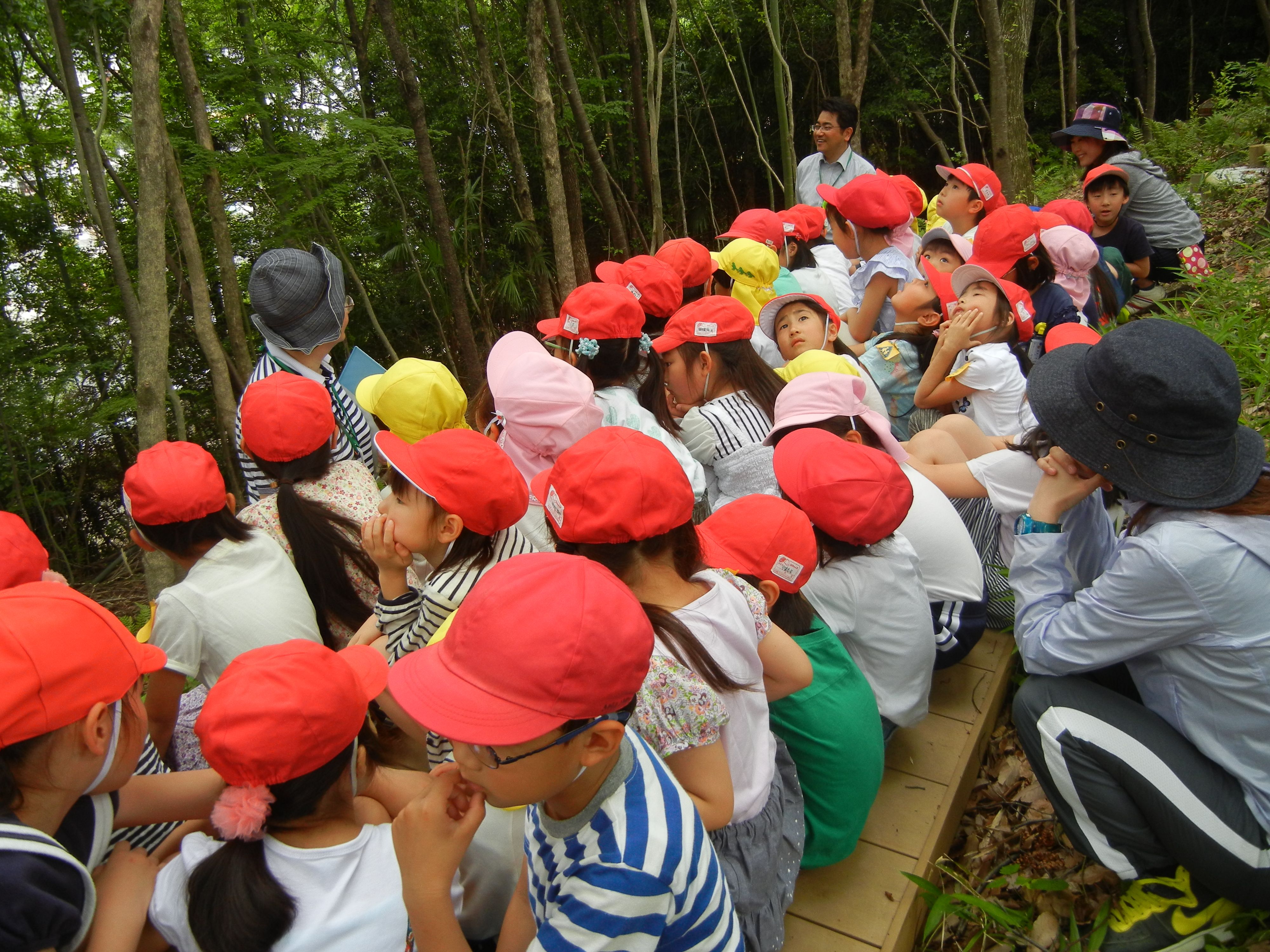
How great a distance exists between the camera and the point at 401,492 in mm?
2207

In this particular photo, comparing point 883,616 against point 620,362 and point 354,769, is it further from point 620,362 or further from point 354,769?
point 620,362

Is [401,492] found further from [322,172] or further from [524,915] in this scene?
[322,172]

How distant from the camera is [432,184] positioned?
594 cm

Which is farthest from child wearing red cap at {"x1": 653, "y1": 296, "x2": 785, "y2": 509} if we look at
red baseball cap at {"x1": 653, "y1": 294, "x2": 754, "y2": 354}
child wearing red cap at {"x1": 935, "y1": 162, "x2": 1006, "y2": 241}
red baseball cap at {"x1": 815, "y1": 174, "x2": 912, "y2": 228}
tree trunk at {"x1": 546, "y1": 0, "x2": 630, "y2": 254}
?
tree trunk at {"x1": 546, "y1": 0, "x2": 630, "y2": 254}

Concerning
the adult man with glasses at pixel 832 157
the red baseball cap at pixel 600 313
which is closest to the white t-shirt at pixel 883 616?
the red baseball cap at pixel 600 313

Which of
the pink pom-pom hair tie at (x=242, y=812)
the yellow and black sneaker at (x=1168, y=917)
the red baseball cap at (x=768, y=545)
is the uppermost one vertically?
the pink pom-pom hair tie at (x=242, y=812)

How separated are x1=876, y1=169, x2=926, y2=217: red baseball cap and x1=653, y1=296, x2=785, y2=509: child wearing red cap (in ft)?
8.52

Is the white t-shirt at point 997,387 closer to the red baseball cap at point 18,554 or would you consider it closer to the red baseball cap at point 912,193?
the red baseball cap at point 912,193

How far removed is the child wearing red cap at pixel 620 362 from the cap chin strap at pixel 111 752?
6.74 ft

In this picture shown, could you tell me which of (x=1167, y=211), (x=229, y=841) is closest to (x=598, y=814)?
(x=229, y=841)

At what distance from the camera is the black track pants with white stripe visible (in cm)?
183

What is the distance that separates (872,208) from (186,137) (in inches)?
193

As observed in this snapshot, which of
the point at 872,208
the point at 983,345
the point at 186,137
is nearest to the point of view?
the point at 983,345

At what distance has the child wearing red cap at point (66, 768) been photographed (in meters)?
1.30
